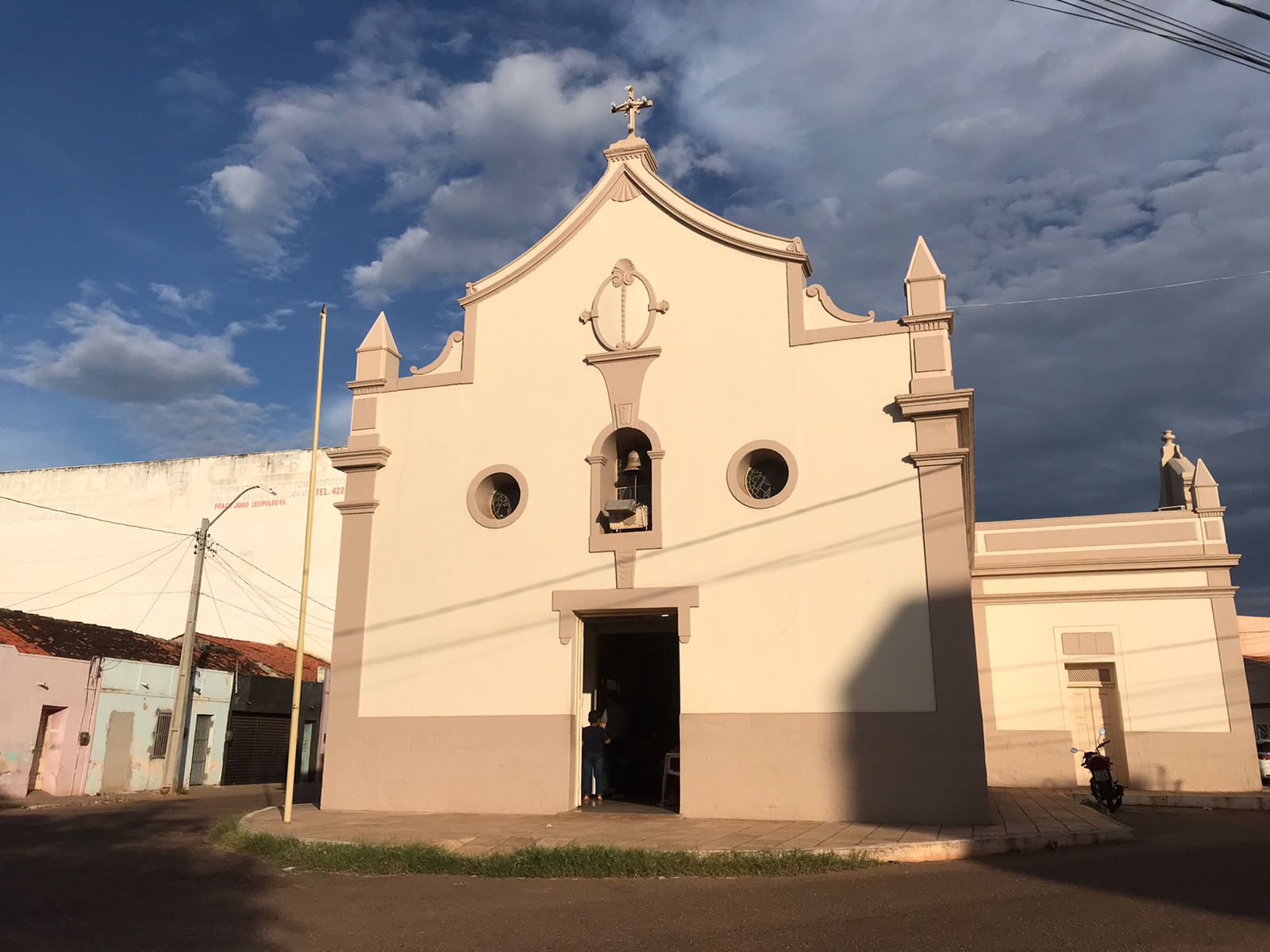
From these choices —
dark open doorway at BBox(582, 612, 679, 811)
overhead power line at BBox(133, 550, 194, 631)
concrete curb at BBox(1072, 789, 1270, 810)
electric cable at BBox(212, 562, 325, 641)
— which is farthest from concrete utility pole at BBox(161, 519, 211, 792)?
concrete curb at BBox(1072, 789, 1270, 810)

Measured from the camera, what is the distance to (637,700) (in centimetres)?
1772

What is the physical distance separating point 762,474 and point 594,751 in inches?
186

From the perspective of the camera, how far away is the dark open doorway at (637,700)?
575 inches

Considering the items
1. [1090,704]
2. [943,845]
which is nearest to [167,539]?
[1090,704]

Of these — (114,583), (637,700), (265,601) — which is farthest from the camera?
(114,583)

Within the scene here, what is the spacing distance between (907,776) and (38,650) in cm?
1962

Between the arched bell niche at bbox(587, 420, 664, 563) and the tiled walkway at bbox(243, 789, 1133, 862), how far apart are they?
3.80 m

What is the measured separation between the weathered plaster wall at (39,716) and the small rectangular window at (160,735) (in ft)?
8.10

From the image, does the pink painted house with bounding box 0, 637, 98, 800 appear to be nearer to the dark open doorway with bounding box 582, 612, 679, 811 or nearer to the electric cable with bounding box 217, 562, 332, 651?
the electric cable with bounding box 217, 562, 332, 651

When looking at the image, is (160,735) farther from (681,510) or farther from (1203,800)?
(1203,800)

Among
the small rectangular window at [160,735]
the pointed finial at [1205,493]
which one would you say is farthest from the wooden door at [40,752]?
the pointed finial at [1205,493]

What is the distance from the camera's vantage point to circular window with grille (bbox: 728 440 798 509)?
535 inches

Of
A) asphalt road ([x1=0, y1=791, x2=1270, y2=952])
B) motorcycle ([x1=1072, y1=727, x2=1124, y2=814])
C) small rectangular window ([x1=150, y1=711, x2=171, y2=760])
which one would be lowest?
asphalt road ([x1=0, y1=791, x2=1270, y2=952])

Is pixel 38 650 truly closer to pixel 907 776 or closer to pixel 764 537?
pixel 764 537
